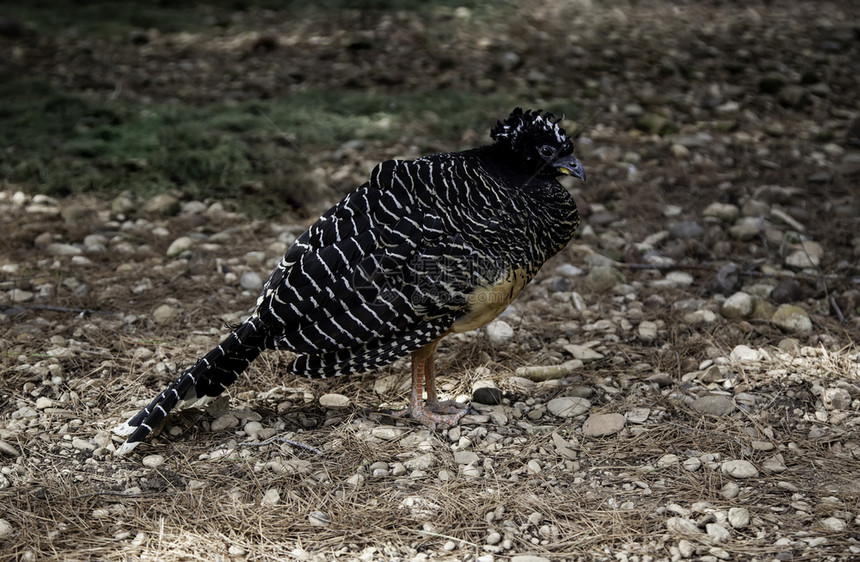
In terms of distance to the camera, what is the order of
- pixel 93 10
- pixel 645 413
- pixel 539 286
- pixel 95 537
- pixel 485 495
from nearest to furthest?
pixel 95 537, pixel 485 495, pixel 645 413, pixel 539 286, pixel 93 10

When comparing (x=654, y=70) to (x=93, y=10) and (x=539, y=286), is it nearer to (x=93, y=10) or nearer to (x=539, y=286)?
(x=539, y=286)

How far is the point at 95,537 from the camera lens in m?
3.14

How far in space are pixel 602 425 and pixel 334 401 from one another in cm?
139

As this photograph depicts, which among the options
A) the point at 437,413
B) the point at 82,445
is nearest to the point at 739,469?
the point at 437,413

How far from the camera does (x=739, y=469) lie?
3.48 metres

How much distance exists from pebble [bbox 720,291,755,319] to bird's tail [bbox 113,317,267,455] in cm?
279

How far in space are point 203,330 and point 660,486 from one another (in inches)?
109

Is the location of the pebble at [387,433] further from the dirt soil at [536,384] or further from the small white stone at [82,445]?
the small white stone at [82,445]

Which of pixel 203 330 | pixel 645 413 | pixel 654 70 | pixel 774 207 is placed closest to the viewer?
pixel 645 413

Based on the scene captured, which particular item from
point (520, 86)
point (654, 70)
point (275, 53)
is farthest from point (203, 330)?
point (654, 70)

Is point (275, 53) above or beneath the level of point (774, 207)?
above

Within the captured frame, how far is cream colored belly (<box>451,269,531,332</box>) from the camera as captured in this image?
375cm

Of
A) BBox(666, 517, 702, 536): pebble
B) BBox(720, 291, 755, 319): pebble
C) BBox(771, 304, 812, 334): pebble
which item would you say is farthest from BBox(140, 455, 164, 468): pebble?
BBox(771, 304, 812, 334): pebble

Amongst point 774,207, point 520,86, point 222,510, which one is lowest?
point 222,510
